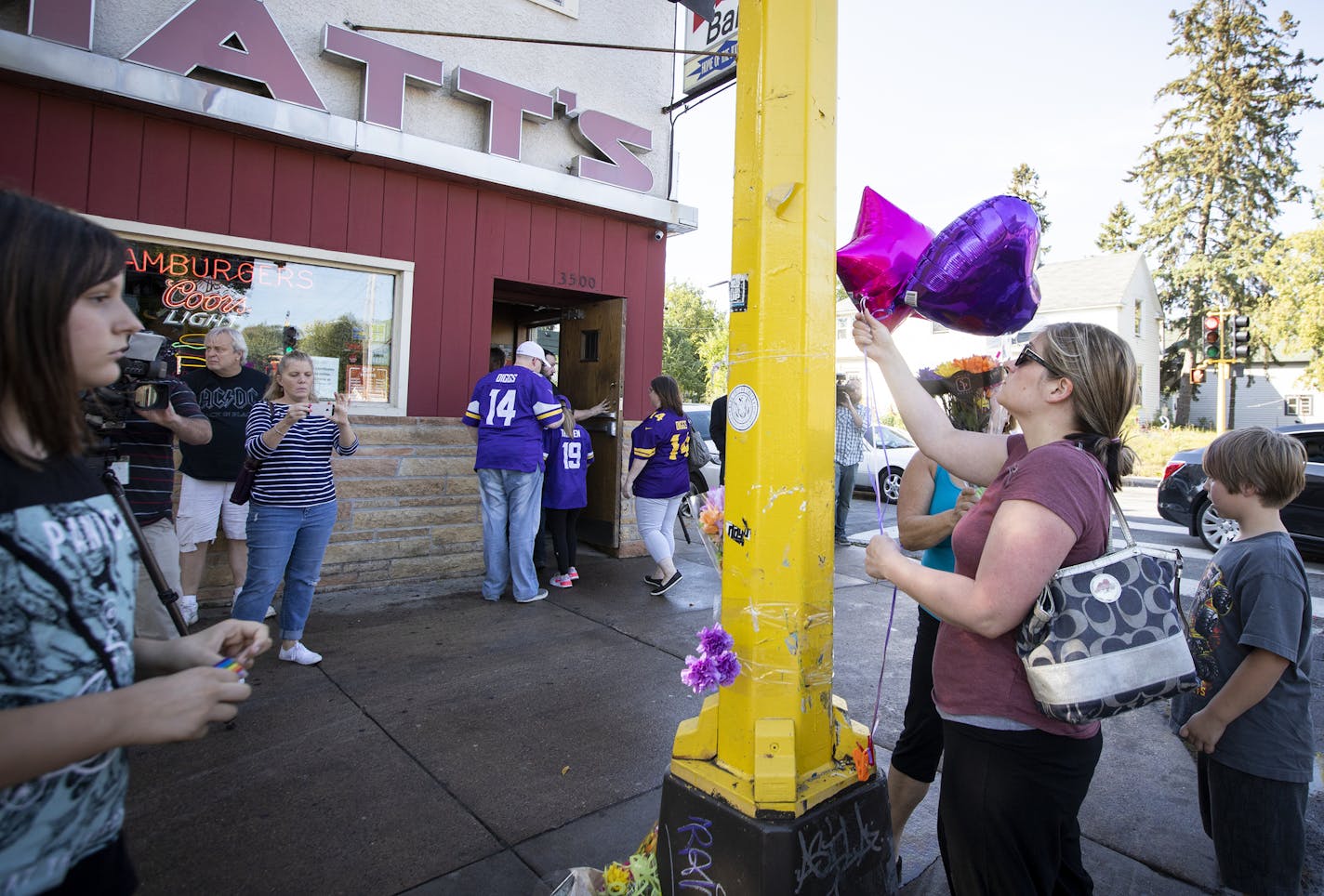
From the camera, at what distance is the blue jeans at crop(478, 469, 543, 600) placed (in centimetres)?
555

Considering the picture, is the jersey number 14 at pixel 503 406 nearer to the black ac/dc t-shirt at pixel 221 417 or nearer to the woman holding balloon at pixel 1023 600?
the black ac/dc t-shirt at pixel 221 417

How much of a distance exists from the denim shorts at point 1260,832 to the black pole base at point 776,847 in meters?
1.07

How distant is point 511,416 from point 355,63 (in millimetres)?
3013

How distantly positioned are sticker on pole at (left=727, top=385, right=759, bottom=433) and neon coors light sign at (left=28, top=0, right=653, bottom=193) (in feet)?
16.2

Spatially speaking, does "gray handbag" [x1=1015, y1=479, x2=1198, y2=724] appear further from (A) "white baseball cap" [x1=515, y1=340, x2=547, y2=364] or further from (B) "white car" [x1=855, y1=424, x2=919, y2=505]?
(B) "white car" [x1=855, y1=424, x2=919, y2=505]

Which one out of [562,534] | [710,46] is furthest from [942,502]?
[710,46]

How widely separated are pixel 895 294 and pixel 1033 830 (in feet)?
4.81

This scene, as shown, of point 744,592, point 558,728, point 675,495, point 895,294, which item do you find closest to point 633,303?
point 675,495

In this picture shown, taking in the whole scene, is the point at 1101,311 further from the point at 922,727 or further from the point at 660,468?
the point at 922,727

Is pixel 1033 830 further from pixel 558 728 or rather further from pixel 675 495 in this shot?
pixel 675 495

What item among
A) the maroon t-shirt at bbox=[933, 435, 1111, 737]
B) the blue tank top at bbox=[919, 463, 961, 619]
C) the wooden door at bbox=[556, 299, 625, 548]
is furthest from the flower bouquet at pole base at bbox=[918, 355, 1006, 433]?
the wooden door at bbox=[556, 299, 625, 548]

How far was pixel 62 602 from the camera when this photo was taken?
103 centimetres

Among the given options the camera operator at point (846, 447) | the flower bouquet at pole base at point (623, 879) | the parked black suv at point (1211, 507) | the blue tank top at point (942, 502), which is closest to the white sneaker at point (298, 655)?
the flower bouquet at pole base at point (623, 879)

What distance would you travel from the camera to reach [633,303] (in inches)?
287
